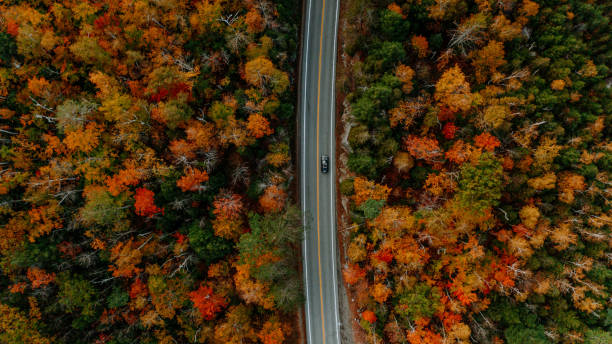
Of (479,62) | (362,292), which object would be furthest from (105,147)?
(479,62)

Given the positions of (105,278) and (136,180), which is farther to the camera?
(105,278)

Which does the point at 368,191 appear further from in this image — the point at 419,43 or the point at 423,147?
the point at 419,43

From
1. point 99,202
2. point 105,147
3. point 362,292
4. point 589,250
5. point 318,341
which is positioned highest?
point 105,147

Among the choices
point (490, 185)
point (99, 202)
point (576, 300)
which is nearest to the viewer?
point (490, 185)

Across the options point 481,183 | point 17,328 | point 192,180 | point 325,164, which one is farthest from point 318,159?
point 17,328

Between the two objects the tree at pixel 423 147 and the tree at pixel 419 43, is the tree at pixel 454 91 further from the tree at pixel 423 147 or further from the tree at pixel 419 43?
the tree at pixel 423 147

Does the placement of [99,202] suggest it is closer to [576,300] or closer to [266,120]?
[266,120]
